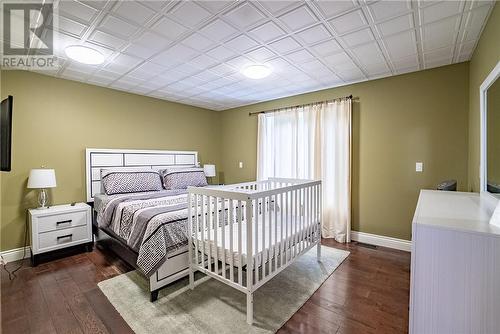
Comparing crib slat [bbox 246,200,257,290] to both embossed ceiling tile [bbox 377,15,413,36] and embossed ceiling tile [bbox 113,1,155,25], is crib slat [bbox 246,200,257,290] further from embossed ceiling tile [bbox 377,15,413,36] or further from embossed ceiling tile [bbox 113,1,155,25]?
embossed ceiling tile [bbox 377,15,413,36]

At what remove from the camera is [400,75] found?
2926 millimetres

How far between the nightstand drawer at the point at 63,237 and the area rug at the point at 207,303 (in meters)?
1.02

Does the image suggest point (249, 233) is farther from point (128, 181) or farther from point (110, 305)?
point (128, 181)

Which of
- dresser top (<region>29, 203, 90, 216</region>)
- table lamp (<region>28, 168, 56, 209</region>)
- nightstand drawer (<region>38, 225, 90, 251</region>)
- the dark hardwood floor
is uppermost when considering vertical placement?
table lamp (<region>28, 168, 56, 209</region>)

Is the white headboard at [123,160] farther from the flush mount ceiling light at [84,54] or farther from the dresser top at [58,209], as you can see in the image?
the flush mount ceiling light at [84,54]

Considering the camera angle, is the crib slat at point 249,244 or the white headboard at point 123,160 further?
the white headboard at point 123,160

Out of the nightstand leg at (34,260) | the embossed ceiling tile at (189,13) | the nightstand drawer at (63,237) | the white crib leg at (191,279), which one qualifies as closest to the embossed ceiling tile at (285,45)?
the embossed ceiling tile at (189,13)

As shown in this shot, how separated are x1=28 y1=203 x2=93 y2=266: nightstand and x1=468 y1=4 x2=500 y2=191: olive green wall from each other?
4378 mm

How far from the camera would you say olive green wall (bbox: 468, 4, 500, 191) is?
1601 mm

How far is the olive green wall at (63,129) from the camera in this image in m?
2.72

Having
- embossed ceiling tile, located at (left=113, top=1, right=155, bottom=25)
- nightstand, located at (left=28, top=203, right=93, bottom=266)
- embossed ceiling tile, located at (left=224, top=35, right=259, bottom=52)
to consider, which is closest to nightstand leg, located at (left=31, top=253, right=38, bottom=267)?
nightstand, located at (left=28, top=203, right=93, bottom=266)

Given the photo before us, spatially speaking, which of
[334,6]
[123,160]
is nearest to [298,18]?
[334,6]

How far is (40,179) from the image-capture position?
263 cm

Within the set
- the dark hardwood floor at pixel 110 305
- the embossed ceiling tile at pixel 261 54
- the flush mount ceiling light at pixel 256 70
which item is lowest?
the dark hardwood floor at pixel 110 305
